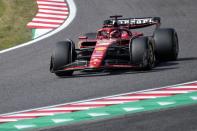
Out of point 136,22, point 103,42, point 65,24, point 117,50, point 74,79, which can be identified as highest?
point 136,22

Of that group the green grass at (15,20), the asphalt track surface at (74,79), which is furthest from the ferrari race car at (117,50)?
the green grass at (15,20)

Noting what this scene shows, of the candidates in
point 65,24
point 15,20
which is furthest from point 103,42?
point 15,20

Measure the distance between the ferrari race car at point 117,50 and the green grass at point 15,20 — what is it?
19.8 feet

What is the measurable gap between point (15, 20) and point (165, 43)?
1021cm

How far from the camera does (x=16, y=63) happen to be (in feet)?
75.8

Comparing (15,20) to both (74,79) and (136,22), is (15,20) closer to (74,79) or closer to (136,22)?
(136,22)

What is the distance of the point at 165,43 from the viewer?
20.9 meters

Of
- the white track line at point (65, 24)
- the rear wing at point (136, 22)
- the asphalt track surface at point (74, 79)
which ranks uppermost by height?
the rear wing at point (136, 22)

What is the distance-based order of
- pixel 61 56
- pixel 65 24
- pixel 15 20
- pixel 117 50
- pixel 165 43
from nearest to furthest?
pixel 61 56
pixel 117 50
pixel 165 43
pixel 65 24
pixel 15 20

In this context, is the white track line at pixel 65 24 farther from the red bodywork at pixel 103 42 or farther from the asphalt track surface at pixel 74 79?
the red bodywork at pixel 103 42

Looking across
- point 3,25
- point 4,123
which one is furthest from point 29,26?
point 4,123

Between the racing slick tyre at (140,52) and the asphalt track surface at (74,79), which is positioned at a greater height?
the racing slick tyre at (140,52)

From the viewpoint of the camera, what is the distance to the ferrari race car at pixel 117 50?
64.7 feet

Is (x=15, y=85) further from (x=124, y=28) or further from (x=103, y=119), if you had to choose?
(x=103, y=119)
